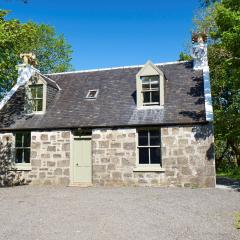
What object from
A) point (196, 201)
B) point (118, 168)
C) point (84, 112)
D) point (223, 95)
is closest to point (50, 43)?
point (223, 95)

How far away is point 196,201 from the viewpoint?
11.1 m

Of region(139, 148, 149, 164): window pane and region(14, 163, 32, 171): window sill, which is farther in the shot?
region(14, 163, 32, 171): window sill

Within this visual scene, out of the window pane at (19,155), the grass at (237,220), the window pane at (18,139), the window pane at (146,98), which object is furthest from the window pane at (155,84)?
the grass at (237,220)

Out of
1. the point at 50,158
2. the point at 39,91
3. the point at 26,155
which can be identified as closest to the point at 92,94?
the point at 39,91

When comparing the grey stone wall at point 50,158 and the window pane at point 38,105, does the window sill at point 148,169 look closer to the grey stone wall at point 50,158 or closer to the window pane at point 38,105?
the grey stone wall at point 50,158

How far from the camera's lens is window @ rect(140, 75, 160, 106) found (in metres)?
17.0

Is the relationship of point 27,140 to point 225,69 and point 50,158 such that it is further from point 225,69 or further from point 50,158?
point 225,69

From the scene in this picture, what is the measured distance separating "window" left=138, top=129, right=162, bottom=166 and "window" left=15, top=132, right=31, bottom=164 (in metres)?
5.96

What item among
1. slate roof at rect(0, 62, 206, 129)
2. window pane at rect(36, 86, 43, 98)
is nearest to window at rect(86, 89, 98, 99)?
slate roof at rect(0, 62, 206, 129)

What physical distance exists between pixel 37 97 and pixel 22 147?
9.82 feet

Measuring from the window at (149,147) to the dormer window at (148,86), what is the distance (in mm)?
1622

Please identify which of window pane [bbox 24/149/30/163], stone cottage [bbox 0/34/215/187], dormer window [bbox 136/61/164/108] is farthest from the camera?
window pane [bbox 24/149/30/163]

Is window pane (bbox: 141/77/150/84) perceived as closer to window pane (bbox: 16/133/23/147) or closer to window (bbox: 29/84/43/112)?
window (bbox: 29/84/43/112)

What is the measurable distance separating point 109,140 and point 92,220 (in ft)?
26.7
